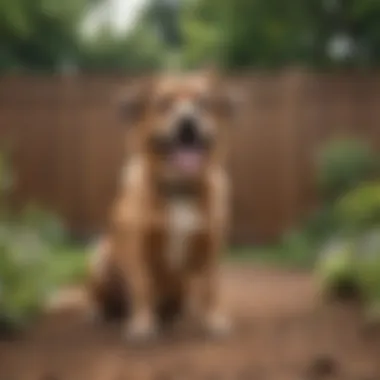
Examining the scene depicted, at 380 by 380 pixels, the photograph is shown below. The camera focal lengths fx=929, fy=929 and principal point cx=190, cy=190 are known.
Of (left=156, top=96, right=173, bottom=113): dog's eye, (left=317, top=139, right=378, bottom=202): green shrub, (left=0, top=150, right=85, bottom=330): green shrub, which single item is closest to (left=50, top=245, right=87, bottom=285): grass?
(left=0, top=150, right=85, bottom=330): green shrub

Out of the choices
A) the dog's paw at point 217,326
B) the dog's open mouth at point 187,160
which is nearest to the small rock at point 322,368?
the dog's paw at point 217,326

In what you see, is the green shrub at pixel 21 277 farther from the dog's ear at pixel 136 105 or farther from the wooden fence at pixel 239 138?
the wooden fence at pixel 239 138

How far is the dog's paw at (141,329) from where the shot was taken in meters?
4.49

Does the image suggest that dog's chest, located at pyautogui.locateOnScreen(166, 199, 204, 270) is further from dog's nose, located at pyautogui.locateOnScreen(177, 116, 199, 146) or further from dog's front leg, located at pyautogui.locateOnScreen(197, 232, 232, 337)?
dog's nose, located at pyautogui.locateOnScreen(177, 116, 199, 146)

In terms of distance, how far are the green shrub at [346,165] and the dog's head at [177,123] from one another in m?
4.24

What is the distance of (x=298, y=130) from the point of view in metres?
9.75

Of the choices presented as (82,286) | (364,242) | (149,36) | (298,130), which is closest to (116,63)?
(149,36)

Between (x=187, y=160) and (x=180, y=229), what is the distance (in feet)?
1.12

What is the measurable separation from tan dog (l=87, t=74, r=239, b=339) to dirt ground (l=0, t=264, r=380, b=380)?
22cm

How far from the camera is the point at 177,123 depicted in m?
4.48

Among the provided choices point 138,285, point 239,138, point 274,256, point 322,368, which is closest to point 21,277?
point 138,285

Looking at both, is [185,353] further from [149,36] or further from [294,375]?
[149,36]

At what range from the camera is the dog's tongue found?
179 inches

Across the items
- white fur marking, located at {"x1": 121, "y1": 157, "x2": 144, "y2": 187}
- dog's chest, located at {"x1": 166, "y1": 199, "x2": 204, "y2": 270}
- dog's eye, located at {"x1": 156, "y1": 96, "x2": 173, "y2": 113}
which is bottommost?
dog's chest, located at {"x1": 166, "y1": 199, "x2": 204, "y2": 270}
